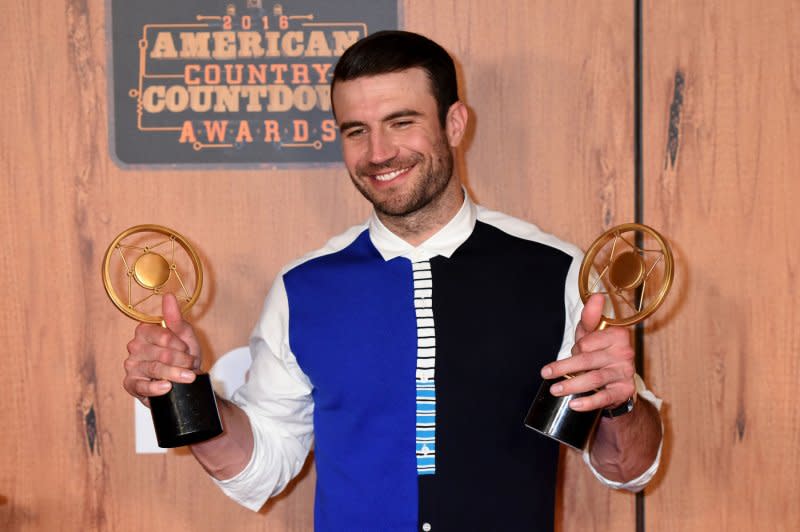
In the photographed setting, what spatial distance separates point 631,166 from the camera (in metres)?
1.71

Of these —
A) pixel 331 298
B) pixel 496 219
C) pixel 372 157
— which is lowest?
pixel 331 298

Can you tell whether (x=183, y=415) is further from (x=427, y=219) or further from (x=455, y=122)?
(x=455, y=122)

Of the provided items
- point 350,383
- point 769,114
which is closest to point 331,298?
point 350,383

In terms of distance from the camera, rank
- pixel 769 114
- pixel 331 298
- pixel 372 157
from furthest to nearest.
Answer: pixel 769 114, pixel 331 298, pixel 372 157

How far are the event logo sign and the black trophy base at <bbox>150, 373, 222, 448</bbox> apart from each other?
64 centimetres

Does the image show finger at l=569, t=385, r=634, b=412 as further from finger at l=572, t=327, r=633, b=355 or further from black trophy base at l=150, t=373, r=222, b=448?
black trophy base at l=150, t=373, r=222, b=448

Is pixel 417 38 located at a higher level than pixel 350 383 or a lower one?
higher

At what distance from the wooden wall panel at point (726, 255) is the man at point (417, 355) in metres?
0.37

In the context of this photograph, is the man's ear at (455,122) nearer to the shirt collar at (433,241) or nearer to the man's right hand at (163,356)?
the shirt collar at (433,241)

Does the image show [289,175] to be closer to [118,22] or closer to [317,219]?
[317,219]

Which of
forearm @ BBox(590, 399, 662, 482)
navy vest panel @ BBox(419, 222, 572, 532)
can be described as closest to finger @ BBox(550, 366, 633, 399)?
forearm @ BBox(590, 399, 662, 482)

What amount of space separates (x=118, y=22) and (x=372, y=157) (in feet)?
2.37

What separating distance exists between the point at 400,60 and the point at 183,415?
0.71 metres

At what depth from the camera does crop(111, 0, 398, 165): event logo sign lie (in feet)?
5.58
